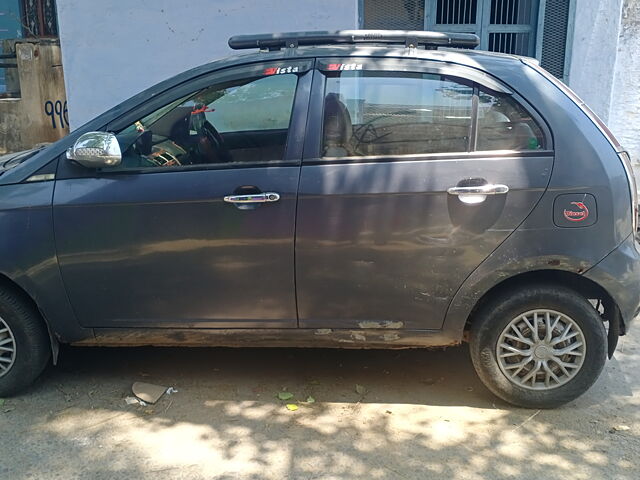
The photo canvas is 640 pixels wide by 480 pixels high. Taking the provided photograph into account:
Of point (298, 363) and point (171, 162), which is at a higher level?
point (171, 162)

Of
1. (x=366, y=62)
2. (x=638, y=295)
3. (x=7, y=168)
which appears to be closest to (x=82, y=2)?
(x=7, y=168)

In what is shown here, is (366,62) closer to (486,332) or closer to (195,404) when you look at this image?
(486,332)

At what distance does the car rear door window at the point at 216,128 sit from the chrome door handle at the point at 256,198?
0.21m

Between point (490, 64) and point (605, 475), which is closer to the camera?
point (605, 475)

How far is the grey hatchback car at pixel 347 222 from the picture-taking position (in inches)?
132

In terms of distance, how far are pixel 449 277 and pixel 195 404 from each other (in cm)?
159

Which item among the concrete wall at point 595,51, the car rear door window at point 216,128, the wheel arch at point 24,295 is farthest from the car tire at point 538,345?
the concrete wall at point 595,51

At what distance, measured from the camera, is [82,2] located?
7316 mm

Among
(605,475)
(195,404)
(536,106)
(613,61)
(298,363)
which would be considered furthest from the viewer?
(613,61)

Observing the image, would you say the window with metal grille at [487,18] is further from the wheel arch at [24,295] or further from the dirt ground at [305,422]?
the wheel arch at [24,295]

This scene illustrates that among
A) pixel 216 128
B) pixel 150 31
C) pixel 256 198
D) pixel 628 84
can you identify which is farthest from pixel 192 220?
pixel 628 84

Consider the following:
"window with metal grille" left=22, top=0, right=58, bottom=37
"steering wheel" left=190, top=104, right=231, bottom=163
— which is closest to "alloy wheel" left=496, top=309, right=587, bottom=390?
"steering wheel" left=190, top=104, right=231, bottom=163

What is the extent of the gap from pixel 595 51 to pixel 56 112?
23.4ft

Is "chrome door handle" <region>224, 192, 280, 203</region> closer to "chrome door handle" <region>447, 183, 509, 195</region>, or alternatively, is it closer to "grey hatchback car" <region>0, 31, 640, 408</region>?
"grey hatchback car" <region>0, 31, 640, 408</region>
